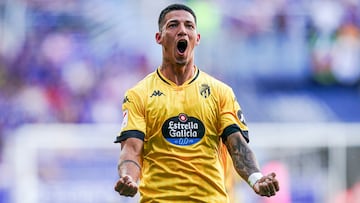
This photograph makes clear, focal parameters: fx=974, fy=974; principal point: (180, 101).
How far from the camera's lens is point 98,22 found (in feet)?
52.7

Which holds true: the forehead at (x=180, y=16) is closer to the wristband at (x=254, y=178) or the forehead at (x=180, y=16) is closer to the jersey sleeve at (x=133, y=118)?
the jersey sleeve at (x=133, y=118)

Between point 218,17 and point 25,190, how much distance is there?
4.21 metres

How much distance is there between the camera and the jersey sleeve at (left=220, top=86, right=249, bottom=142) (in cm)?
686

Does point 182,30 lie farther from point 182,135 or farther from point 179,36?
point 182,135

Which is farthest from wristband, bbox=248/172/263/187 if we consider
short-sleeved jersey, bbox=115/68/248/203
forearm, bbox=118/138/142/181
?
forearm, bbox=118/138/142/181

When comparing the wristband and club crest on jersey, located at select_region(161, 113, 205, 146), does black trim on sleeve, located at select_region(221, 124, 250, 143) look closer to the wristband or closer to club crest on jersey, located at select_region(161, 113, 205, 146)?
club crest on jersey, located at select_region(161, 113, 205, 146)

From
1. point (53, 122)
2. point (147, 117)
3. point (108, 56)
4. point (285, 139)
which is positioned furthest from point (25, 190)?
point (147, 117)

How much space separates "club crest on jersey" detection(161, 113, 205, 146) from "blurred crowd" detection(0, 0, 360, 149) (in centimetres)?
866

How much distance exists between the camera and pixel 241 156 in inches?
269

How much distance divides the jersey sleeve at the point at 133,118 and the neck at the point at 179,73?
0.30 m

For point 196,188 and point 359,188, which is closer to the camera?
point 196,188

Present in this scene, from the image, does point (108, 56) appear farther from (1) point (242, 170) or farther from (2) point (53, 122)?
(1) point (242, 170)

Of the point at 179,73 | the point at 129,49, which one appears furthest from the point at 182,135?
the point at 129,49

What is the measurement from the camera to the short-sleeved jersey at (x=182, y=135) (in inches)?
266
